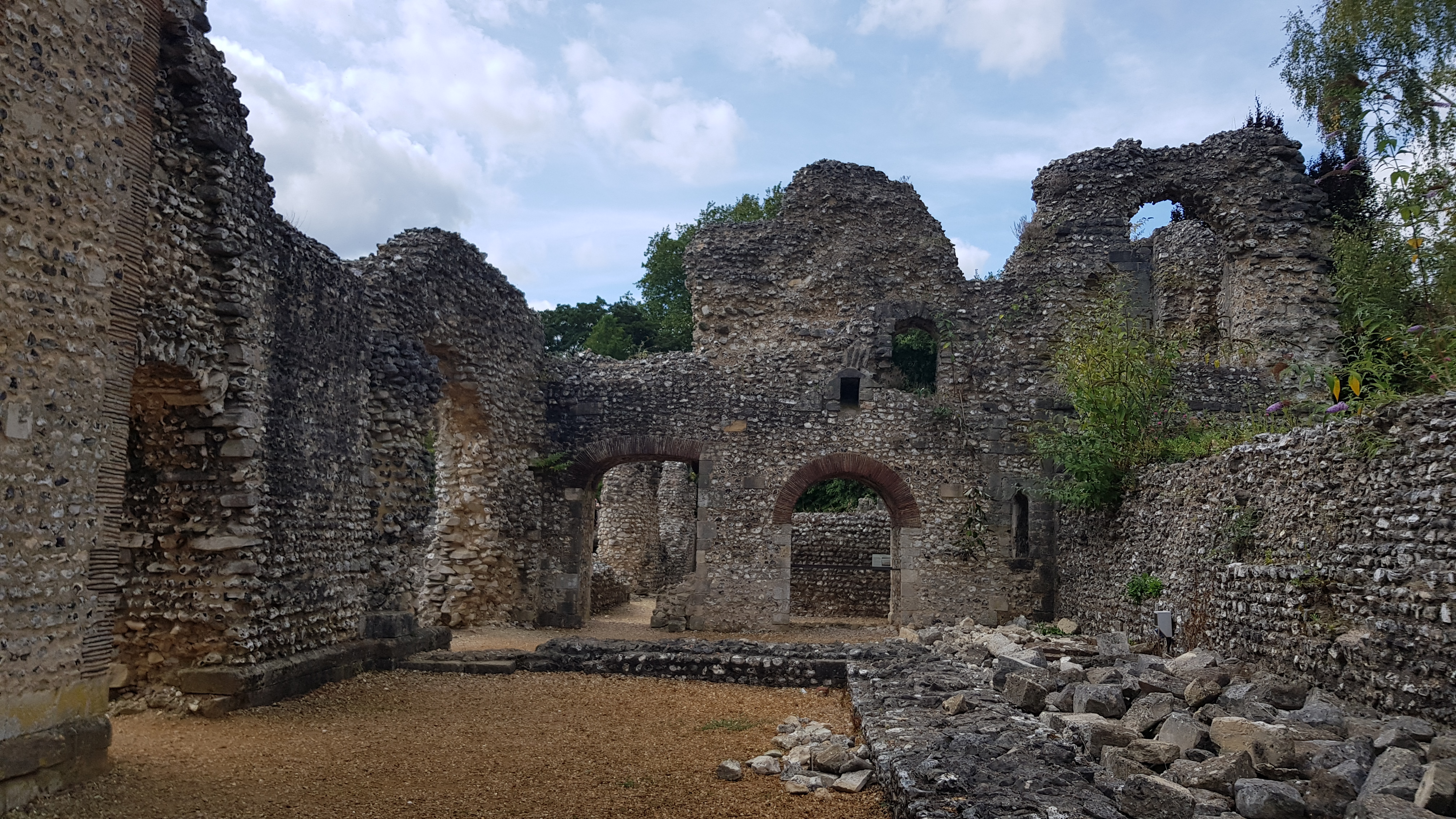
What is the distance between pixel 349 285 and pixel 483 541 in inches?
234

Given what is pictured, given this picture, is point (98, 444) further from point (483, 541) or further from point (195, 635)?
point (483, 541)

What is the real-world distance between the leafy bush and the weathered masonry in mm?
→ 424

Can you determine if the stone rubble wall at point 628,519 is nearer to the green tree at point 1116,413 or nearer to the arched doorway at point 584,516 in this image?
the arched doorway at point 584,516

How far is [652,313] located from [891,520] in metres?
21.3

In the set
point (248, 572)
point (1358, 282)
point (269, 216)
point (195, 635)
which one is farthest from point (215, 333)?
point (1358, 282)

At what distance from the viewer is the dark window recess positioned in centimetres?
1552

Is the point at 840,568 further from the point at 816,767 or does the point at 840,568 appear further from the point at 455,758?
the point at 455,758

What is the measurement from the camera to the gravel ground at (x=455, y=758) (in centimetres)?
520

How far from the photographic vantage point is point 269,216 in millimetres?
8391

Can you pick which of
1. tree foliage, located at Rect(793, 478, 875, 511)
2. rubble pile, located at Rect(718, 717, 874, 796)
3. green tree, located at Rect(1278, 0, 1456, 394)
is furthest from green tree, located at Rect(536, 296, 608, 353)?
rubble pile, located at Rect(718, 717, 874, 796)

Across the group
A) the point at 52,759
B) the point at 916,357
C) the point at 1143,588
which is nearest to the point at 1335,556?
the point at 1143,588

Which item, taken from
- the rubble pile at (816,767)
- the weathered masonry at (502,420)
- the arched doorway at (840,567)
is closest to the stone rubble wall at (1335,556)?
the weathered masonry at (502,420)

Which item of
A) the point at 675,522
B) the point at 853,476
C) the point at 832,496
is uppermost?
the point at 853,476

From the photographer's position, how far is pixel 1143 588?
33.4 feet
